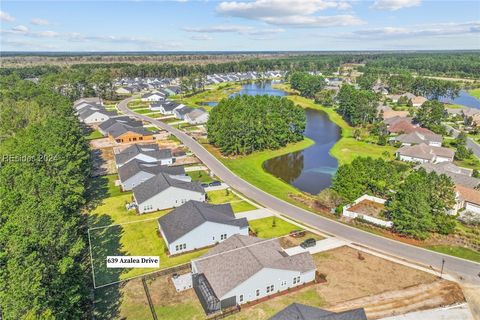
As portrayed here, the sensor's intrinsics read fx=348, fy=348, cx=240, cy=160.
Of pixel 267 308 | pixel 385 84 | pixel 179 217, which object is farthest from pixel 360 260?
pixel 385 84

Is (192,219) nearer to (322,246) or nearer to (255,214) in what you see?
(255,214)

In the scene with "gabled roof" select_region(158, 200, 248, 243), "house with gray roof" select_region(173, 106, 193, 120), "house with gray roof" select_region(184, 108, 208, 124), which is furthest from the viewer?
"house with gray roof" select_region(173, 106, 193, 120)

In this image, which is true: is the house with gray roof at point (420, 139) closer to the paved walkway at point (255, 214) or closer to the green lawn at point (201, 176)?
the green lawn at point (201, 176)

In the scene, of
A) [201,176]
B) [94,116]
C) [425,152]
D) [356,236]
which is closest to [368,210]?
[356,236]

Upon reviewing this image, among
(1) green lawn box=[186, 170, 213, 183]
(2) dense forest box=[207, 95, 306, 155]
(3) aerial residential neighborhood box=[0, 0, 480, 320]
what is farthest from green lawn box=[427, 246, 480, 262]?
(2) dense forest box=[207, 95, 306, 155]

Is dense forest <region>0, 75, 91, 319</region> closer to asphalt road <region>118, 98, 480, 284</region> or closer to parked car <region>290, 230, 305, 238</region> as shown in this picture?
parked car <region>290, 230, 305, 238</region>

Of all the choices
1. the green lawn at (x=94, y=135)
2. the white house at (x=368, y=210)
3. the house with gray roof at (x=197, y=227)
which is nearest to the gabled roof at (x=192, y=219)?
the house with gray roof at (x=197, y=227)
